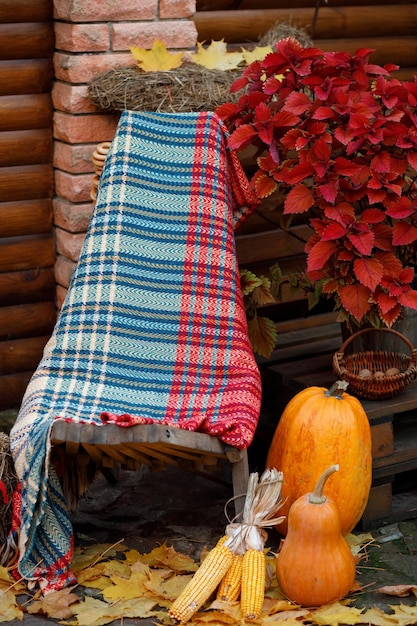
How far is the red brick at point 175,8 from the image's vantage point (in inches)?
154

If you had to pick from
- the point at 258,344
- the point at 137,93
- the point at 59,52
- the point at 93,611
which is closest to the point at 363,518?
the point at 258,344

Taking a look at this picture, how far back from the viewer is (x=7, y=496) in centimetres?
328

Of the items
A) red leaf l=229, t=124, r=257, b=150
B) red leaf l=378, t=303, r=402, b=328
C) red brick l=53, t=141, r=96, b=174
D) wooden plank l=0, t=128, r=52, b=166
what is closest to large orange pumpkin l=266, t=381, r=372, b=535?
red leaf l=378, t=303, r=402, b=328

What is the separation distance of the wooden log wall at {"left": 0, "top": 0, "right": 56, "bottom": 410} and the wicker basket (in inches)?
53.1

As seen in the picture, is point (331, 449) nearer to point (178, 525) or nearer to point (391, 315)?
point (391, 315)

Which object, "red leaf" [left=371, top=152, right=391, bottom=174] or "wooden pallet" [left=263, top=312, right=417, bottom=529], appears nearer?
"red leaf" [left=371, top=152, right=391, bottom=174]

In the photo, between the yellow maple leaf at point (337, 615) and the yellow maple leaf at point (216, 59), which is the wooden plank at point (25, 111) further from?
the yellow maple leaf at point (337, 615)

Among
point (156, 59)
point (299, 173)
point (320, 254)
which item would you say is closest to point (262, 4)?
point (156, 59)

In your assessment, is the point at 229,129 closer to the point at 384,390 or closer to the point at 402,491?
the point at 384,390

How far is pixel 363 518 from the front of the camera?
3.55 meters

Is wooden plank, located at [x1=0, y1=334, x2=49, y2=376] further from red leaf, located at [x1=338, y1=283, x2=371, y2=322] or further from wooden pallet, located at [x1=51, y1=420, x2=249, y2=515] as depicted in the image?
red leaf, located at [x1=338, y1=283, x2=371, y2=322]

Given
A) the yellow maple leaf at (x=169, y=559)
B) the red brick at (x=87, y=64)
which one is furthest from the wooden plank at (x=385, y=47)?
the yellow maple leaf at (x=169, y=559)

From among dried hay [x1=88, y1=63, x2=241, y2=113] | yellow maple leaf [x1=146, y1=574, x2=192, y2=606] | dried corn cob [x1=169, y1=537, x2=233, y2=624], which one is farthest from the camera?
dried hay [x1=88, y1=63, x2=241, y2=113]

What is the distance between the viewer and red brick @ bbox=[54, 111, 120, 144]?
3.85 metres
